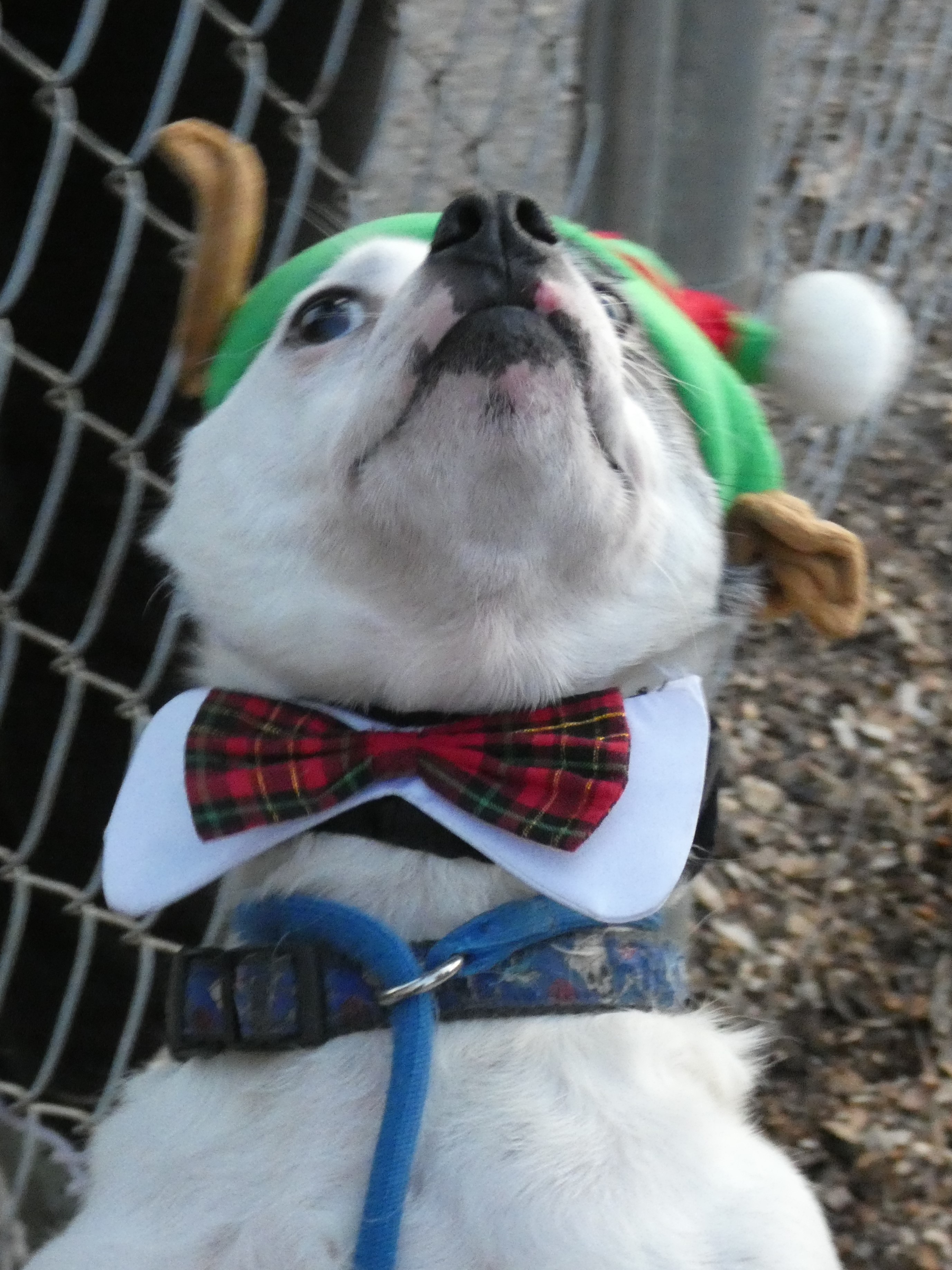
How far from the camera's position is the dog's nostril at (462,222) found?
864mm

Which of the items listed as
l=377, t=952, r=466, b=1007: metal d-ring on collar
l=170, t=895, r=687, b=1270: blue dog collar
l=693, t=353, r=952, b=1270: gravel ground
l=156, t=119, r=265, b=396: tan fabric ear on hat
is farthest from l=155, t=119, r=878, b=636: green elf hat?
l=693, t=353, r=952, b=1270: gravel ground

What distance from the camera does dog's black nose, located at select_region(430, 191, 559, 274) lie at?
86 centimetres

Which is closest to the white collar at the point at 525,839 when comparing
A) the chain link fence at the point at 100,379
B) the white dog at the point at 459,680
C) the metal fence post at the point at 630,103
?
the white dog at the point at 459,680

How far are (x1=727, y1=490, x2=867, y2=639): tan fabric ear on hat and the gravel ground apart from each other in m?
0.91

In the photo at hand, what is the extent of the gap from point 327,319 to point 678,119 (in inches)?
19.9

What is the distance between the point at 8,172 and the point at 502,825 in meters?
0.92

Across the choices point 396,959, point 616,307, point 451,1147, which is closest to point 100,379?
point 616,307

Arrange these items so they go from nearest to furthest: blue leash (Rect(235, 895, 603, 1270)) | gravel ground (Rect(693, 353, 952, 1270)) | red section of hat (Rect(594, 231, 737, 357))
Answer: blue leash (Rect(235, 895, 603, 1270)) < red section of hat (Rect(594, 231, 737, 357)) < gravel ground (Rect(693, 353, 952, 1270))

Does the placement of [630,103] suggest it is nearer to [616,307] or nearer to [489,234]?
[616,307]

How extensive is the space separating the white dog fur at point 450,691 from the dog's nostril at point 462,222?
2 centimetres

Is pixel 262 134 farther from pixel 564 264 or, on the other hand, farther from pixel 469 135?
pixel 564 264

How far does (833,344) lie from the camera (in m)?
1.08

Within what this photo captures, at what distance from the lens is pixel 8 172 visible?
4.17 feet

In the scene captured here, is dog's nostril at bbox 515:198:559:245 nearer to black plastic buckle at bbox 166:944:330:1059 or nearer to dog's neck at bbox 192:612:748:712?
dog's neck at bbox 192:612:748:712
